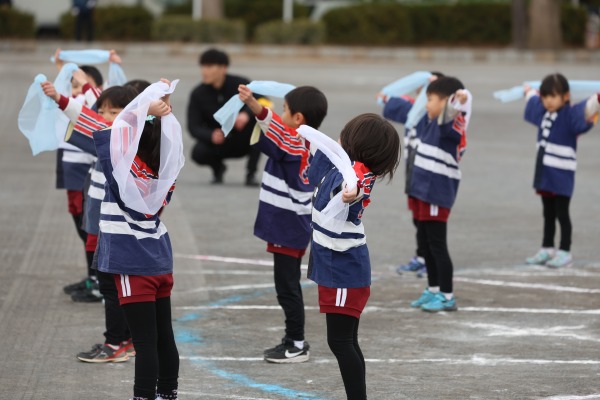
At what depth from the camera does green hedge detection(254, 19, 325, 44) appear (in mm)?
32031

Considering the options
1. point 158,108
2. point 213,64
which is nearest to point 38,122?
point 158,108

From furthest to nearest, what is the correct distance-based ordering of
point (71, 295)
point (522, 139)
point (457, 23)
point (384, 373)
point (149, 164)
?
point (457, 23) < point (522, 139) < point (71, 295) < point (384, 373) < point (149, 164)

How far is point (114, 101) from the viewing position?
645cm

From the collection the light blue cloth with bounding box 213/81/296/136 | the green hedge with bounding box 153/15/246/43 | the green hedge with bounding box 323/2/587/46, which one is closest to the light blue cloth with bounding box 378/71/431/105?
the light blue cloth with bounding box 213/81/296/136

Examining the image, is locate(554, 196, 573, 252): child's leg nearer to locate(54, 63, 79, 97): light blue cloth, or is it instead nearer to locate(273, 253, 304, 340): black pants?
locate(273, 253, 304, 340): black pants

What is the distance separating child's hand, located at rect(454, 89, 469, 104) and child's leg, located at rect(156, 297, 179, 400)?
2909 mm

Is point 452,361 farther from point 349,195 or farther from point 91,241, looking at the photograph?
point 91,241

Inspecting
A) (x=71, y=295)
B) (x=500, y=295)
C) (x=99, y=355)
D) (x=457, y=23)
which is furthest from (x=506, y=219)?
(x=457, y=23)

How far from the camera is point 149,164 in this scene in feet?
18.0

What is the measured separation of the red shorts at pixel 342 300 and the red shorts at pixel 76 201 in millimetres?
2991

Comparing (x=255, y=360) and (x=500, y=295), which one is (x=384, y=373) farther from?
(x=500, y=295)

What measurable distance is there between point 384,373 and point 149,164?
185 centimetres

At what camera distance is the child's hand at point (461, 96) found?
25.1 ft

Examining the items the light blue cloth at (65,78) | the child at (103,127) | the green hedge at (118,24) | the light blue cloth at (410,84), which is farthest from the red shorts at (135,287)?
the green hedge at (118,24)
